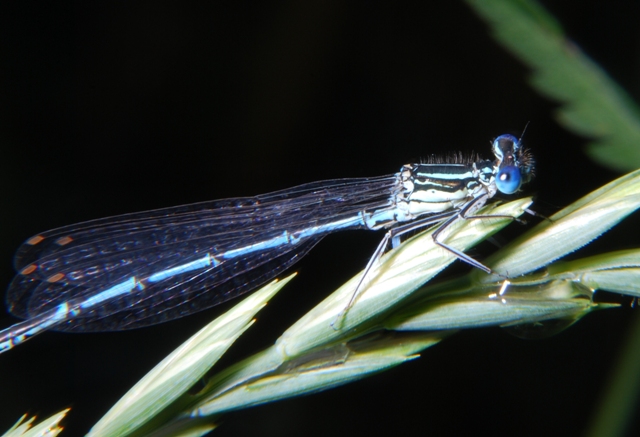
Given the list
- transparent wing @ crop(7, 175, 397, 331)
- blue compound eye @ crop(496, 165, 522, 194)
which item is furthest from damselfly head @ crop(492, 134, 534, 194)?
transparent wing @ crop(7, 175, 397, 331)

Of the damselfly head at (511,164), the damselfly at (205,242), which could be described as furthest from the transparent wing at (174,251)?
the damselfly head at (511,164)

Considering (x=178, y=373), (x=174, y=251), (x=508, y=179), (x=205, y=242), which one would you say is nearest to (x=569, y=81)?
(x=508, y=179)

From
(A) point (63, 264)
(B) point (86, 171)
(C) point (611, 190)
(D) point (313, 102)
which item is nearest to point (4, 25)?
(B) point (86, 171)

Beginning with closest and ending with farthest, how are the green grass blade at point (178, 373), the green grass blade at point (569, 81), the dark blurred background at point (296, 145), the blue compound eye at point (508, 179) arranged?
1. the green grass blade at point (178, 373)
2. the green grass blade at point (569, 81)
3. the blue compound eye at point (508, 179)
4. the dark blurred background at point (296, 145)

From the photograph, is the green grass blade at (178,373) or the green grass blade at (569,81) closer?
the green grass blade at (178,373)

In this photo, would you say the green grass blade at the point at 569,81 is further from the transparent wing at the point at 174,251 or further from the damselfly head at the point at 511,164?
the transparent wing at the point at 174,251

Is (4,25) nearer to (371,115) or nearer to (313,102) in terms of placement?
(313,102)
